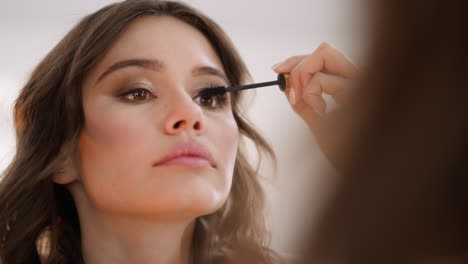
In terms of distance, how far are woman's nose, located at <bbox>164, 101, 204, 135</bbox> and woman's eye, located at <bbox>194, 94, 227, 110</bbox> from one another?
11 centimetres

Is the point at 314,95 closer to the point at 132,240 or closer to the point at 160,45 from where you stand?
the point at 160,45

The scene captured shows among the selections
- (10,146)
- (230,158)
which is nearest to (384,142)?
(230,158)

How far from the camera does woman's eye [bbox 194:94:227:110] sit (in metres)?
1.23

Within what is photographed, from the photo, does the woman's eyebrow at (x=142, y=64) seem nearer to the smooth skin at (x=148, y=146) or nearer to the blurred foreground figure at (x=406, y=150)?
the smooth skin at (x=148, y=146)

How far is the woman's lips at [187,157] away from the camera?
1066 mm

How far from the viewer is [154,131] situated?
1.08 metres

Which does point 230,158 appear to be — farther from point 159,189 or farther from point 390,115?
point 390,115

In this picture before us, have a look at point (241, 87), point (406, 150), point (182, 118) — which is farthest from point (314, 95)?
point (406, 150)

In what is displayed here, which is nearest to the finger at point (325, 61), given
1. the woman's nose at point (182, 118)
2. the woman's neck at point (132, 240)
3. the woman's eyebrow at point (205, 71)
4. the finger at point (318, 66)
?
the finger at point (318, 66)

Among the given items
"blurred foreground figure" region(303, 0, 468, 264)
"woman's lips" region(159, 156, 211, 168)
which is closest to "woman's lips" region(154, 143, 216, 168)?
"woman's lips" region(159, 156, 211, 168)

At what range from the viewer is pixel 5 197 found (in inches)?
51.4

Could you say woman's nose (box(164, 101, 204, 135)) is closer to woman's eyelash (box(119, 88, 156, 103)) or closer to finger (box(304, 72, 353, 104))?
woman's eyelash (box(119, 88, 156, 103))

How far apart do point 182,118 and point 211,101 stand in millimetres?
206

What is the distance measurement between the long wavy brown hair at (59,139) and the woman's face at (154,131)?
1.7 inches
